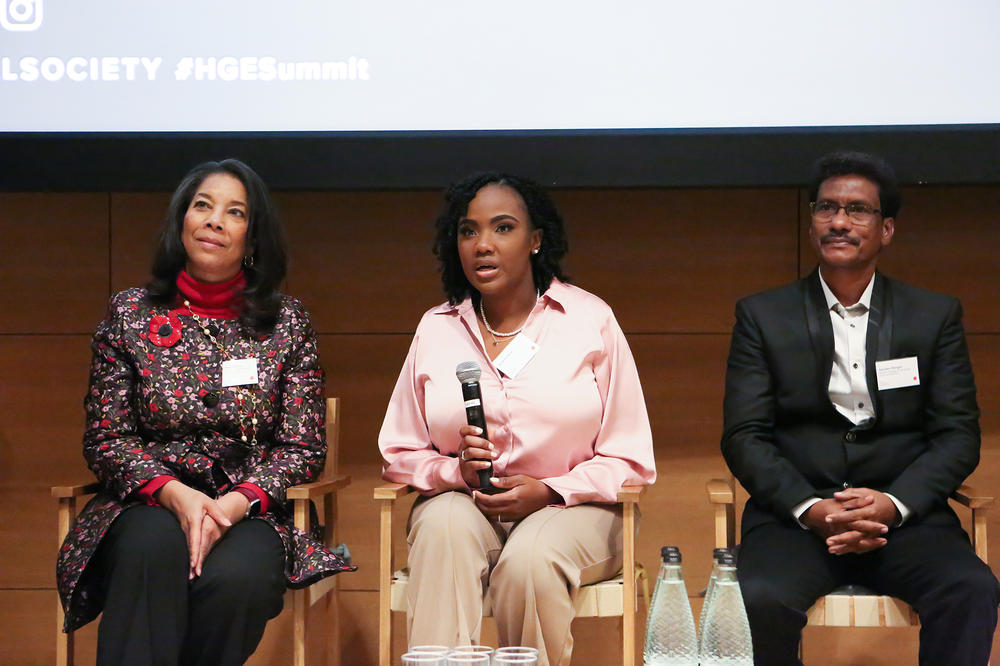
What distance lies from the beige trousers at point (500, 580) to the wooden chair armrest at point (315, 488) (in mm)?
316

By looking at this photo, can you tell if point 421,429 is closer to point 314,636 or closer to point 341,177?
point 341,177

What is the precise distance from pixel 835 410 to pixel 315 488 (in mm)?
1357

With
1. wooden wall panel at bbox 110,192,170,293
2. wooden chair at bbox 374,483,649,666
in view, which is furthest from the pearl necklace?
wooden wall panel at bbox 110,192,170,293

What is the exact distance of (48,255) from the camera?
3725 millimetres

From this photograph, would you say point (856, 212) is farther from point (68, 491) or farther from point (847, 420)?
point (68, 491)

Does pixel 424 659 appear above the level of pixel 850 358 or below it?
below

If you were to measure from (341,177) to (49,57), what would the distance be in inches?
38.2

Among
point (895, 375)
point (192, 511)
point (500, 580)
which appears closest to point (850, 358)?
point (895, 375)

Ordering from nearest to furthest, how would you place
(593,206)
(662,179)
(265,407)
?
(265,407) < (662,179) < (593,206)

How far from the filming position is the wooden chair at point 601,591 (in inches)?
105

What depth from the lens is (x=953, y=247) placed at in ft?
11.6

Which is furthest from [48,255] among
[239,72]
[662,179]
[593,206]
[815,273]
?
[815,273]

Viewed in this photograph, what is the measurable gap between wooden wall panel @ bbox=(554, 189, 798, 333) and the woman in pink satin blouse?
503 millimetres

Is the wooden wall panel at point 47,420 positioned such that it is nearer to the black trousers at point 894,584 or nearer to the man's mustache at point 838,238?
the black trousers at point 894,584
